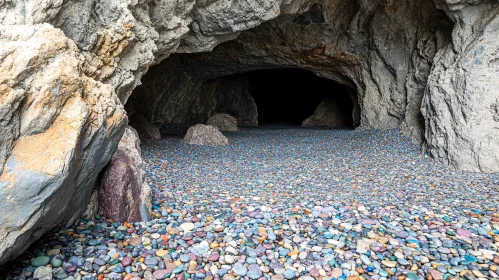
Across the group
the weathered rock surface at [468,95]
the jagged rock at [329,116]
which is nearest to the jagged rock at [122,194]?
the weathered rock surface at [468,95]

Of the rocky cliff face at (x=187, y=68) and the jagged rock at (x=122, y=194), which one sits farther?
the jagged rock at (x=122, y=194)

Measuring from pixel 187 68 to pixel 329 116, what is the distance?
7535mm

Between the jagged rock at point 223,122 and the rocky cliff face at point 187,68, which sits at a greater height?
the rocky cliff face at point 187,68

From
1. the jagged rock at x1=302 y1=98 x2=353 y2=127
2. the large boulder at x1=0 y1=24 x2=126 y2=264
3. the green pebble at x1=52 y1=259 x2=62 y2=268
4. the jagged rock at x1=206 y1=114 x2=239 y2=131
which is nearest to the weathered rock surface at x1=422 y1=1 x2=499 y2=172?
the large boulder at x1=0 y1=24 x2=126 y2=264

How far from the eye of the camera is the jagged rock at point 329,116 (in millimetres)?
16344

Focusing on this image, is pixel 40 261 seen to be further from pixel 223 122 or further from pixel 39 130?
pixel 223 122

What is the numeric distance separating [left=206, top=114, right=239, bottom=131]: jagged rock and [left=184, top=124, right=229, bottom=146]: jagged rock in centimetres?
401

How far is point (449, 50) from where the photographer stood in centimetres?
787

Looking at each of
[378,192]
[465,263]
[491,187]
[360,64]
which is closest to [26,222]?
[465,263]

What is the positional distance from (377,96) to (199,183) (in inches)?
319

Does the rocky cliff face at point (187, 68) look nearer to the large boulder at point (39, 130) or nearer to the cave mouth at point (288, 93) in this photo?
the large boulder at point (39, 130)

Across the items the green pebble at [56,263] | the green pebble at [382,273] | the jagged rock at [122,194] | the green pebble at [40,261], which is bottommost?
the green pebble at [382,273]

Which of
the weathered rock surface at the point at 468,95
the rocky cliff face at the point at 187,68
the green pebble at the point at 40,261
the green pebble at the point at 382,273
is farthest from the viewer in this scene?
the weathered rock surface at the point at 468,95

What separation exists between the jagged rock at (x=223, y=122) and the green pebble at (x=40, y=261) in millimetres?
11703
